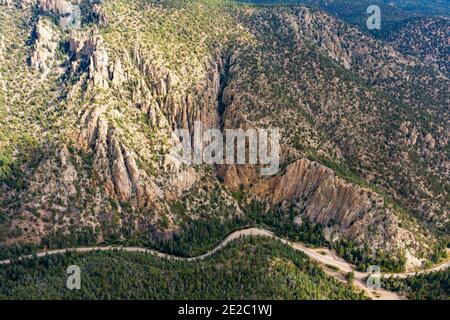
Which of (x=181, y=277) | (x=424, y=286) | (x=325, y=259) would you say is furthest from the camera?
(x=325, y=259)

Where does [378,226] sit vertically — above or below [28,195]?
below

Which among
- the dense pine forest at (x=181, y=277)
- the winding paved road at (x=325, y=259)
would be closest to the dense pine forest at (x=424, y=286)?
the winding paved road at (x=325, y=259)

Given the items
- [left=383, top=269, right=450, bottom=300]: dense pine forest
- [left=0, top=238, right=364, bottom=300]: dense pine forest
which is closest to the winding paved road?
[left=383, top=269, right=450, bottom=300]: dense pine forest

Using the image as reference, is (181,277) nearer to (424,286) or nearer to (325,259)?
(325,259)

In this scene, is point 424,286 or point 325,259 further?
point 325,259

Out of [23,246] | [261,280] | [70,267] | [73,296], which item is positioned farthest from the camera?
[23,246]

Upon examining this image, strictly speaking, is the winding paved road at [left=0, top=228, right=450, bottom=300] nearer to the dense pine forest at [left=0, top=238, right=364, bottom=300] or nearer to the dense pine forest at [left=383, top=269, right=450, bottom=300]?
the dense pine forest at [left=383, top=269, right=450, bottom=300]

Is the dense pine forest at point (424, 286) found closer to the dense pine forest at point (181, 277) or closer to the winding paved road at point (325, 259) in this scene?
the winding paved road at point (325, 259)

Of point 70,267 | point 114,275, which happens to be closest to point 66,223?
point 70,267

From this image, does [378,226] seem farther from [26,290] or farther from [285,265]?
[26,290]

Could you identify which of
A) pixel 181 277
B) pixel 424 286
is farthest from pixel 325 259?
pixel 181 277

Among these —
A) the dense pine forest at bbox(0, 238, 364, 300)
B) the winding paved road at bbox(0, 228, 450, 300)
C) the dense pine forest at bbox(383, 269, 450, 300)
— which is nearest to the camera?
the dense pine forest at bbox(0, 238, 364, 300)
